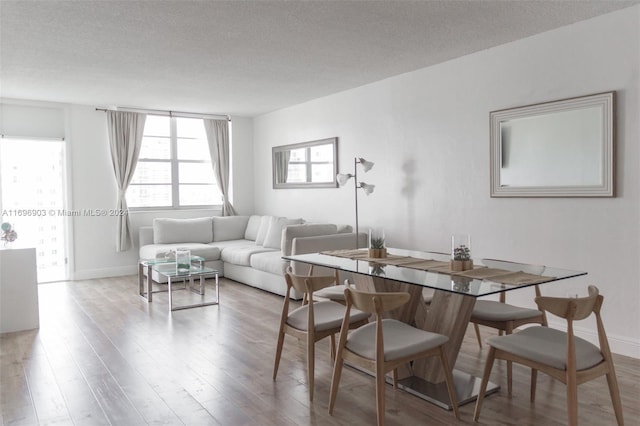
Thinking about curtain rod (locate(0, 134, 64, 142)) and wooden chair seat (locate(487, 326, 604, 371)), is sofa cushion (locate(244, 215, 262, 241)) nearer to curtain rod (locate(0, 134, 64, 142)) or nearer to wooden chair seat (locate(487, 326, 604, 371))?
curtain rod (locate(0, 134, 64, 142))

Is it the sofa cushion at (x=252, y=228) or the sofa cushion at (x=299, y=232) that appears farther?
the sofa cushion at (x=252, y=228)

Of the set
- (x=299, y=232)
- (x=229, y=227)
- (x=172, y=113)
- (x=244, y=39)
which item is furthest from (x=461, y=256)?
(x=172, y=113)

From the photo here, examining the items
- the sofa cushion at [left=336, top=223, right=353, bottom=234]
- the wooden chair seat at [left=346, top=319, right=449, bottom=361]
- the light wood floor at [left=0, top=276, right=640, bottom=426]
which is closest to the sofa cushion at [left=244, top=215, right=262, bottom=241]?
the sofa cushion at [left=336, top=223, right=353, bottom=234]

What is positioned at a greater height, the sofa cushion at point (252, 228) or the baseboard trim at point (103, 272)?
the sofa cushion at point (252, 228)

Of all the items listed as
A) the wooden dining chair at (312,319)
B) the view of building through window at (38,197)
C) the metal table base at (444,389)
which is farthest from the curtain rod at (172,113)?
the metal table base at (444,389)

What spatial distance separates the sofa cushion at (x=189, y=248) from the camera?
644 centimetres

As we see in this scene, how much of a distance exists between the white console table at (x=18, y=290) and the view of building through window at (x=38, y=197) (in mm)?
2643

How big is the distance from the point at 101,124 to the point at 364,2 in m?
5.10

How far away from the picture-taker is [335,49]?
4289mm

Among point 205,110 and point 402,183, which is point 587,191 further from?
point 205,110

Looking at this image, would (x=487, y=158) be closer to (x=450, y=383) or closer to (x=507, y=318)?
(x=507, y=318)

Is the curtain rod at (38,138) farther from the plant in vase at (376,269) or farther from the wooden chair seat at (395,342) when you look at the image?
the wooden chair seat at (395,342)

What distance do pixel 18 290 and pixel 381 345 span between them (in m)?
3.57

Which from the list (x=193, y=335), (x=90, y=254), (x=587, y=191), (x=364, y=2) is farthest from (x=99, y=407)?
(x=90, y=254)
